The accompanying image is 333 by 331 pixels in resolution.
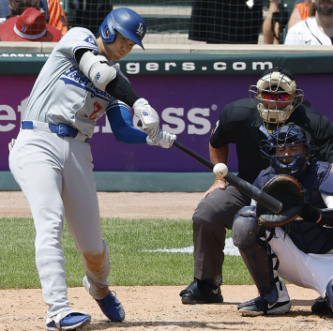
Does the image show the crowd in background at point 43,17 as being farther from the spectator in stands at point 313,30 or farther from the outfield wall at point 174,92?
the spectator in stands at point 313,30

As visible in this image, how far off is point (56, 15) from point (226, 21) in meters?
2.13

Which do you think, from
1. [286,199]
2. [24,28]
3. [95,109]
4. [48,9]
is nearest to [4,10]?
[24,28]

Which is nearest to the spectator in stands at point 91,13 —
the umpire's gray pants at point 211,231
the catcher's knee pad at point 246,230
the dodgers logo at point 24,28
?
the dodgers logo at point 24,28

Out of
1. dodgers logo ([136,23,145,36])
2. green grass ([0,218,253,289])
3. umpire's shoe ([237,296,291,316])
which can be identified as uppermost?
dodgers logo ([136,23,145,36])

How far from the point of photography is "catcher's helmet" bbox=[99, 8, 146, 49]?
11.3ft

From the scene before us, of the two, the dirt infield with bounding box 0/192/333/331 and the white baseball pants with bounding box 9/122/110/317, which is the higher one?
the white baseball pants with bounding box 9/122/110/317

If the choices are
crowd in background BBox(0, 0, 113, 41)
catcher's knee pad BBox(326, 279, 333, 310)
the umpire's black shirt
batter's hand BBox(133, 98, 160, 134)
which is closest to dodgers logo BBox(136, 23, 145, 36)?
batter's hand BBox(133, 98, 160, 134)

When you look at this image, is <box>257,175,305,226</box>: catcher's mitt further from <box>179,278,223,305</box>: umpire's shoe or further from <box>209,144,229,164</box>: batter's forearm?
<box>209,144,229,164</box>: batter's forearm

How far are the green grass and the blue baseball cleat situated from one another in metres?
1.48

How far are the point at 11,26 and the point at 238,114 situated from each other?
4.61m

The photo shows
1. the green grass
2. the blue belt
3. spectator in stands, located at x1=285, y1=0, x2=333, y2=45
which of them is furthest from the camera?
spectator in stands, located at x1=285, y1=0, x2=333, y2=45

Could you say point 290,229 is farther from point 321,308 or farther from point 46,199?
point 46,199

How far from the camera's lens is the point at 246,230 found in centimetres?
356

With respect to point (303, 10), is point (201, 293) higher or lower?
lower
